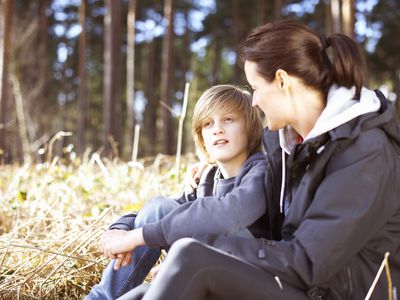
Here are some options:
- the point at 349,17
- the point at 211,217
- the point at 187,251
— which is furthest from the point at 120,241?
the point at 349,17

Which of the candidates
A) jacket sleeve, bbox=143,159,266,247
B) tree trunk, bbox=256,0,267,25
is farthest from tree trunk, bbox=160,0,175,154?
jacket sleeve, bbox=143,159,266,247

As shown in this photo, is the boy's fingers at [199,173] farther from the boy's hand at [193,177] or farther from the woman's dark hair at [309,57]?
the woman's dark hair at [309,57]

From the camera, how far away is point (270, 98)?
214 centimetres

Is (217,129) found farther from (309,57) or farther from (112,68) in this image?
(112,68)

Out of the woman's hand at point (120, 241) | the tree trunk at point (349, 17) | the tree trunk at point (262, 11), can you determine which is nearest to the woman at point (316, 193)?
the woman's hand at point (120, 241)

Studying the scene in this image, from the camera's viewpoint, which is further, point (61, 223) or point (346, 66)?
point (61, 223)

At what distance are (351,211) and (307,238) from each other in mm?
158

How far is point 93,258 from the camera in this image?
3193mm

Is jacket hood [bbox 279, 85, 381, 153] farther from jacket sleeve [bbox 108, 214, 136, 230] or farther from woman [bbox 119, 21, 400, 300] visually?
jacket sleeve [bbox 108, 214, 136, 230]

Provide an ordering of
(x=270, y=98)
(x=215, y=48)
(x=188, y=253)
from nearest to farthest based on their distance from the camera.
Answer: (x=188, y=253)
(x=270, y=98)
(x=215, y=48)

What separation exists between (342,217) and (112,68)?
33.5 ft

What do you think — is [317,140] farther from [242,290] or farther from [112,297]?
[112,297]

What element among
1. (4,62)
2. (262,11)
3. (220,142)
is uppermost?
(262,11)

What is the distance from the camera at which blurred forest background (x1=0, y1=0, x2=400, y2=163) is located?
49.1 ft
